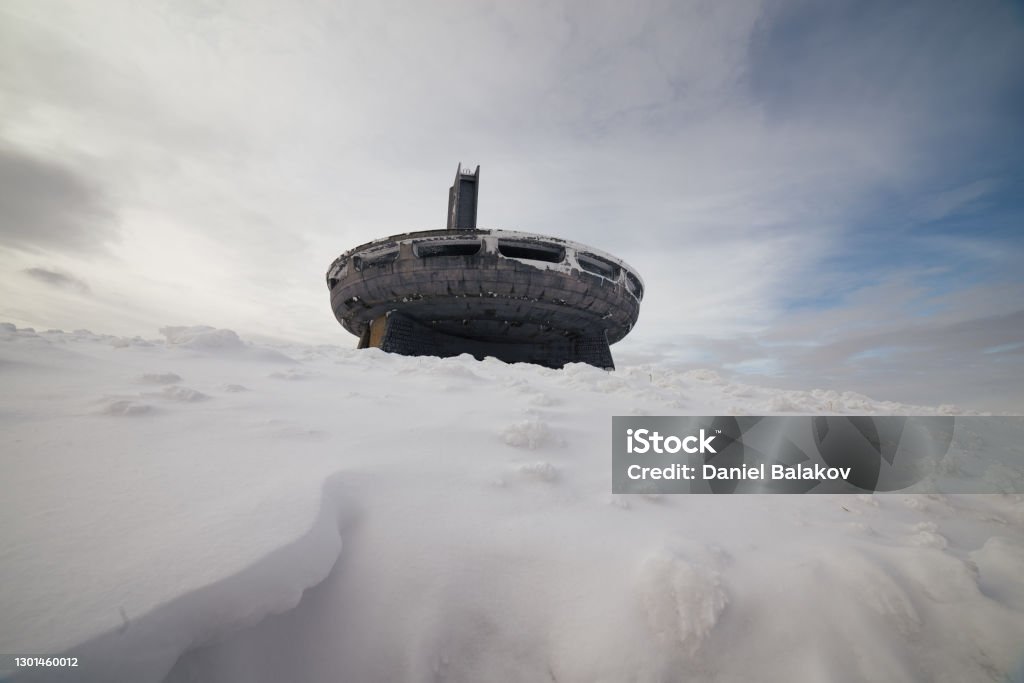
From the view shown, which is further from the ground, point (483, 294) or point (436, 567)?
point (483, 294)

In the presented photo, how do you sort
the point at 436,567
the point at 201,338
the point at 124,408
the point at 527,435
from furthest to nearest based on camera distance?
the point at 201,338 < the point at 527,435 < the point at 124,408 < the point at 436,567

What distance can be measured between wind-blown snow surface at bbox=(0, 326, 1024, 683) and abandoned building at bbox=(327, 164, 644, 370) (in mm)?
9936

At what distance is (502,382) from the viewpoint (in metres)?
4.76

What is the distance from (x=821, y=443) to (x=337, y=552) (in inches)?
136

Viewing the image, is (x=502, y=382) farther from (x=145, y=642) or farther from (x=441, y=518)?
(x=145, y=642)

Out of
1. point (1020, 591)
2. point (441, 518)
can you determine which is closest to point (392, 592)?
point (441, 518)

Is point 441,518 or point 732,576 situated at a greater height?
point 441,518

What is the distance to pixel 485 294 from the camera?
1221 cm

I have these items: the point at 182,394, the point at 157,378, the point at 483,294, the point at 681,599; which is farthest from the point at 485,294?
the point at 681,599

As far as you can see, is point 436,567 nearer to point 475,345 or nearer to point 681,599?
point 681,599

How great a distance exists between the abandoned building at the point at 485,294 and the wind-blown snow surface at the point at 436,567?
9.94 metres

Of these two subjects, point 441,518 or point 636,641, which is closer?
point 636,641

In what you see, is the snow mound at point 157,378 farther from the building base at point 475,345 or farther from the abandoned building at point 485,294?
the building base at point 475,345

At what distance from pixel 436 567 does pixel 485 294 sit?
35.9 feet
